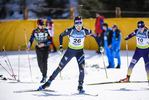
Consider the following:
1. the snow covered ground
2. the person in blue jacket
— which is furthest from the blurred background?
the snow covered ground

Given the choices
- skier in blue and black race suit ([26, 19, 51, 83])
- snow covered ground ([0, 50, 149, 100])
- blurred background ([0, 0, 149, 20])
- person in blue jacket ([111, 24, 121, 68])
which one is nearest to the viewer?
snow covered ground ([0, 50, 149, 100])

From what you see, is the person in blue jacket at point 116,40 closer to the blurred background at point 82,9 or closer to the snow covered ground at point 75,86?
the snow covered ground at point 75,86

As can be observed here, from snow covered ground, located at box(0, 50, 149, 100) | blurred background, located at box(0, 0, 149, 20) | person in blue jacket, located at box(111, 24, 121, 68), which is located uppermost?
blurred background, located at box(0, 0, 149, 20)

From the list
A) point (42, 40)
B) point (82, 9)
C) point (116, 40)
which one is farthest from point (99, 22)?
point (82, 9)

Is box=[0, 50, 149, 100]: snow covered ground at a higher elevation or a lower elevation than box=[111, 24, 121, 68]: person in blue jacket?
lower

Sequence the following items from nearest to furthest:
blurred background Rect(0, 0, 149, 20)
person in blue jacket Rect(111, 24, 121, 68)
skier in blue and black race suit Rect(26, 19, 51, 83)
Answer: skier in blue and black race suit Rect(26, 19, 51, 83), person in blue jacket Rect(111, 24, 121, 68), blurred background Rect(0, 0, 149, 20)

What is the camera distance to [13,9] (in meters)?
31.1

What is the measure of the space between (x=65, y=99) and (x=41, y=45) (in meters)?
2.58

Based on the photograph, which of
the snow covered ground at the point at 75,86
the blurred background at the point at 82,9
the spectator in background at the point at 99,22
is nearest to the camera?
the snow covered ground at the point at 75,86

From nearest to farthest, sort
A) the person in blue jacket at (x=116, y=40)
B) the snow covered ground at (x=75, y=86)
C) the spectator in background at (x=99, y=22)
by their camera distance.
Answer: the snow covered ground at (x=75, y=86) → the person in blue jacket at (x=116, y=40) → the spectator in background at (x=99, y=22)

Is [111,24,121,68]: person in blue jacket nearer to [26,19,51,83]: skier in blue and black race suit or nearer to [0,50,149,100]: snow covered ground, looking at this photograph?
[0,50,149,100]: snow covered ground

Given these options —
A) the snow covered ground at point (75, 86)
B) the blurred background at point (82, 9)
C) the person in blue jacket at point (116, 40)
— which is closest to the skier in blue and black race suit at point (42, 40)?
the snow covered ground at point (75, 86)

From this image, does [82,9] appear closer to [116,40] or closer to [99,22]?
[99,22]

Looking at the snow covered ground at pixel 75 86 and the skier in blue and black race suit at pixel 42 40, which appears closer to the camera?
the snow covered ground at pixel 75 86
